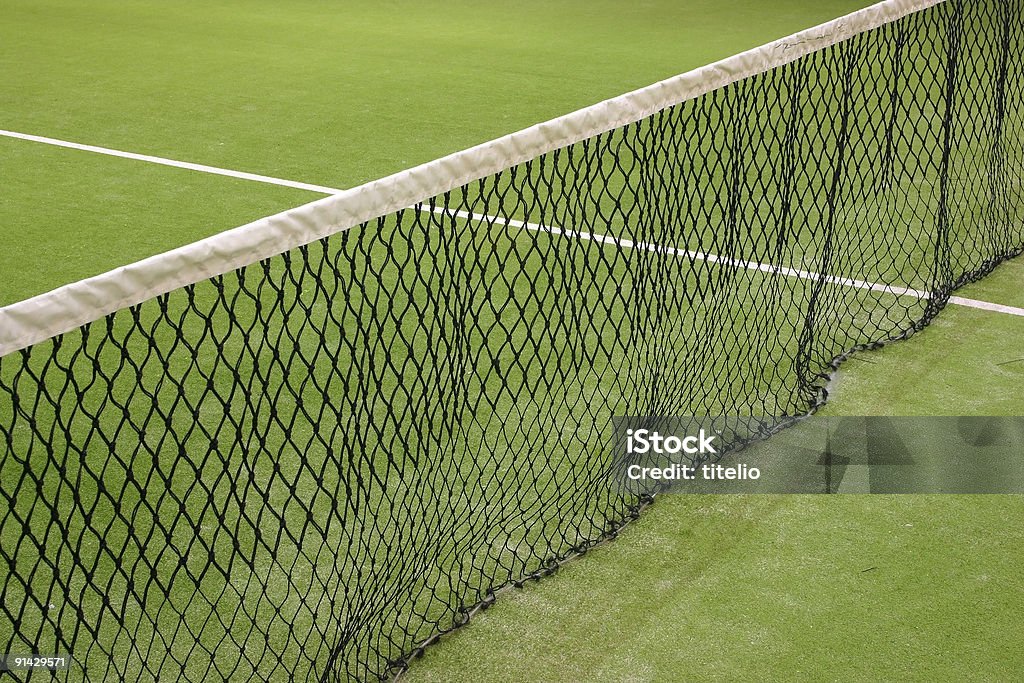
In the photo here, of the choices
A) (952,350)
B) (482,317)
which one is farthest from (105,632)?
(952,350)

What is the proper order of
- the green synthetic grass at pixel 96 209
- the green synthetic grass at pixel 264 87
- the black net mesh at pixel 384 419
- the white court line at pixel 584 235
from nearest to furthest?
the black net mesh at pixel 384 419, the white court line at pixel 584 235, the green synthetic grass at pixel 96 209, the green synthetic grass at pixel 264 87

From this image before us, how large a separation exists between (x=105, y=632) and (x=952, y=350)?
9.98 feet

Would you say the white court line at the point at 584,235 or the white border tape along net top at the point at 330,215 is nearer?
the white border tape along net top at the point at 330,215

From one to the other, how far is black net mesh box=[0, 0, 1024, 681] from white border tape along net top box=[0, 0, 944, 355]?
59 mm

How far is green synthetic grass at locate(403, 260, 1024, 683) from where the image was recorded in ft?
9.35

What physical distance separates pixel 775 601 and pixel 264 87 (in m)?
6.02

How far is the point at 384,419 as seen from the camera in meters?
3.61

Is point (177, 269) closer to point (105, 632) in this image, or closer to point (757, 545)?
point (105, 632)

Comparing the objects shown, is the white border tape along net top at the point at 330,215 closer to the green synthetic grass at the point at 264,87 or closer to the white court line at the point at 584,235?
the white court line at the point at 584,235

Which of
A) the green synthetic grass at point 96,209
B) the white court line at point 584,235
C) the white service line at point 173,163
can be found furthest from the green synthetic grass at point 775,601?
the white service line at point 173,163

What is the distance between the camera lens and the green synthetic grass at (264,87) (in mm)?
5859

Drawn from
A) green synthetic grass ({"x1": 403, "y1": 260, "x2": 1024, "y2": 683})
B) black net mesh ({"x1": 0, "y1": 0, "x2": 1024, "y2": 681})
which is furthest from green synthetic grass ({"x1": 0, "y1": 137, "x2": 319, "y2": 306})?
green synthetic grass ({"x1": 403, "y1": 260, "x2": 1024, "y2": 683})

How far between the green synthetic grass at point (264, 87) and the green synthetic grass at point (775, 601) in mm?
2851

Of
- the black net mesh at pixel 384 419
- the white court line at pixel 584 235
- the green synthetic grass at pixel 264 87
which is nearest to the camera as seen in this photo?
the black net mesh at pixel 384 419
